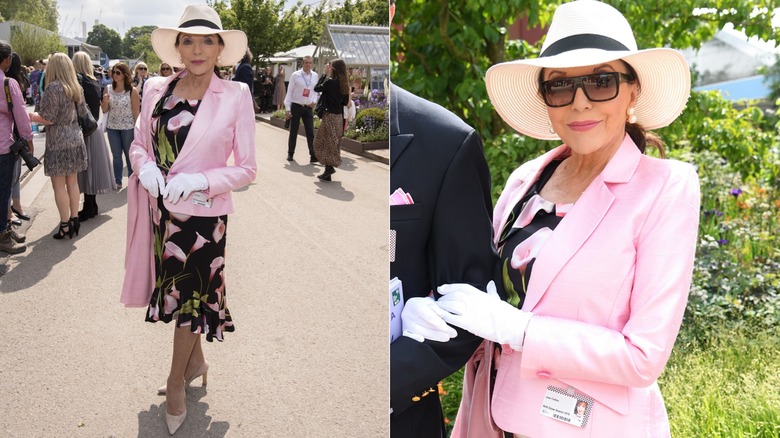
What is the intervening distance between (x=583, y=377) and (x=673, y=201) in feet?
1.20

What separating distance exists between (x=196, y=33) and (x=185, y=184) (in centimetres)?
28

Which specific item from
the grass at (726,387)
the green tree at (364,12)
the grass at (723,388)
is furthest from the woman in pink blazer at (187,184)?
the grass at (726,387)

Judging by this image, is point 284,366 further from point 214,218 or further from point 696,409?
point 696,409

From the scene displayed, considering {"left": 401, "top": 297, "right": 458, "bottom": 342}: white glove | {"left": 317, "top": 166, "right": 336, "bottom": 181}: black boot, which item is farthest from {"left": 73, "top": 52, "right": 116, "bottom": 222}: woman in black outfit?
{"left": 401, "top": 297, "right": 458, "bottom": 342}: white glove

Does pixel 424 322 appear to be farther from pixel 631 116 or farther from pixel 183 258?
pixel 631 116

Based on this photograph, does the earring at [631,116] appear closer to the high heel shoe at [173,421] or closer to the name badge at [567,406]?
the name badge at [567,406]

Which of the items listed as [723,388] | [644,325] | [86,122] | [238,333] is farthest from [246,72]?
[723,388]

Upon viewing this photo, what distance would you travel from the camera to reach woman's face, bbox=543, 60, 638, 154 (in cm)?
164

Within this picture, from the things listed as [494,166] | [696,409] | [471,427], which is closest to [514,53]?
[494,166]

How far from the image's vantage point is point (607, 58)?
5.18ft

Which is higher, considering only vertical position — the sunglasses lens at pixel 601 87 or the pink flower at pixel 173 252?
the sunglasses lens at pixel 601 87

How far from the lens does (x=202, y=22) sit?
146cm

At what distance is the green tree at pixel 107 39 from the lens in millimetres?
1631

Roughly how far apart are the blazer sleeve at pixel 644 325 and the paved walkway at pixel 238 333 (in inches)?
12.4
